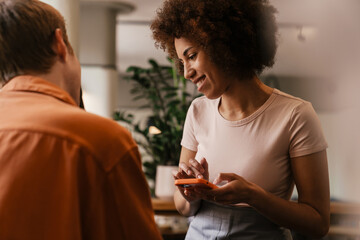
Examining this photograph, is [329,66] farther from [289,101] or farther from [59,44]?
[59,44]

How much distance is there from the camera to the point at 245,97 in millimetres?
1516

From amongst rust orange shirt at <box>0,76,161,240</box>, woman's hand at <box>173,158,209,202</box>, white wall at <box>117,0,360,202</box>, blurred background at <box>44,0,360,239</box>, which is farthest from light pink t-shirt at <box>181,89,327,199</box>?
rust orange shirt at <box>0,76,161,240</box>

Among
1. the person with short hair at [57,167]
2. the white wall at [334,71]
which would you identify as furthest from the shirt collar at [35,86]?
the white wall at [334,71]

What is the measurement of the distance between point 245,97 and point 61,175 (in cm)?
85

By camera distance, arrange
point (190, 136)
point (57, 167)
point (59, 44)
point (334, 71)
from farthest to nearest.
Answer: point (334, 71) < point (190, 136) < point (59, 44) < point (57, 167)

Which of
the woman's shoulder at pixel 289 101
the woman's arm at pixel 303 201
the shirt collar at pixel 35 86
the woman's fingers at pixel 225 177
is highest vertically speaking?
the shirt collar at pixel 35 86

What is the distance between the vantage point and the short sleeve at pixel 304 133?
4.49ft

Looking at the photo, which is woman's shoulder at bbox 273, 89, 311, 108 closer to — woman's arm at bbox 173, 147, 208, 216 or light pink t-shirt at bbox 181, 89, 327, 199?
light pink t-shirt at bbox 181, 89, 327, 199

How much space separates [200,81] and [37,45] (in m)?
0.70

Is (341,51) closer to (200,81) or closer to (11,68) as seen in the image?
(200,81)

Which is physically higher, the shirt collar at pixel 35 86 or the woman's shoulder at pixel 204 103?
the shirt collar at pixel 35 86

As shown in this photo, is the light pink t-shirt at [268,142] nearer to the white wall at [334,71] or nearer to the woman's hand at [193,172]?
the woman's hand at [193,172]

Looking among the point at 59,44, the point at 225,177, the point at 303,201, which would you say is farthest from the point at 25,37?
the point at 303,201

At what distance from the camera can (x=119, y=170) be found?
2.68 ft
